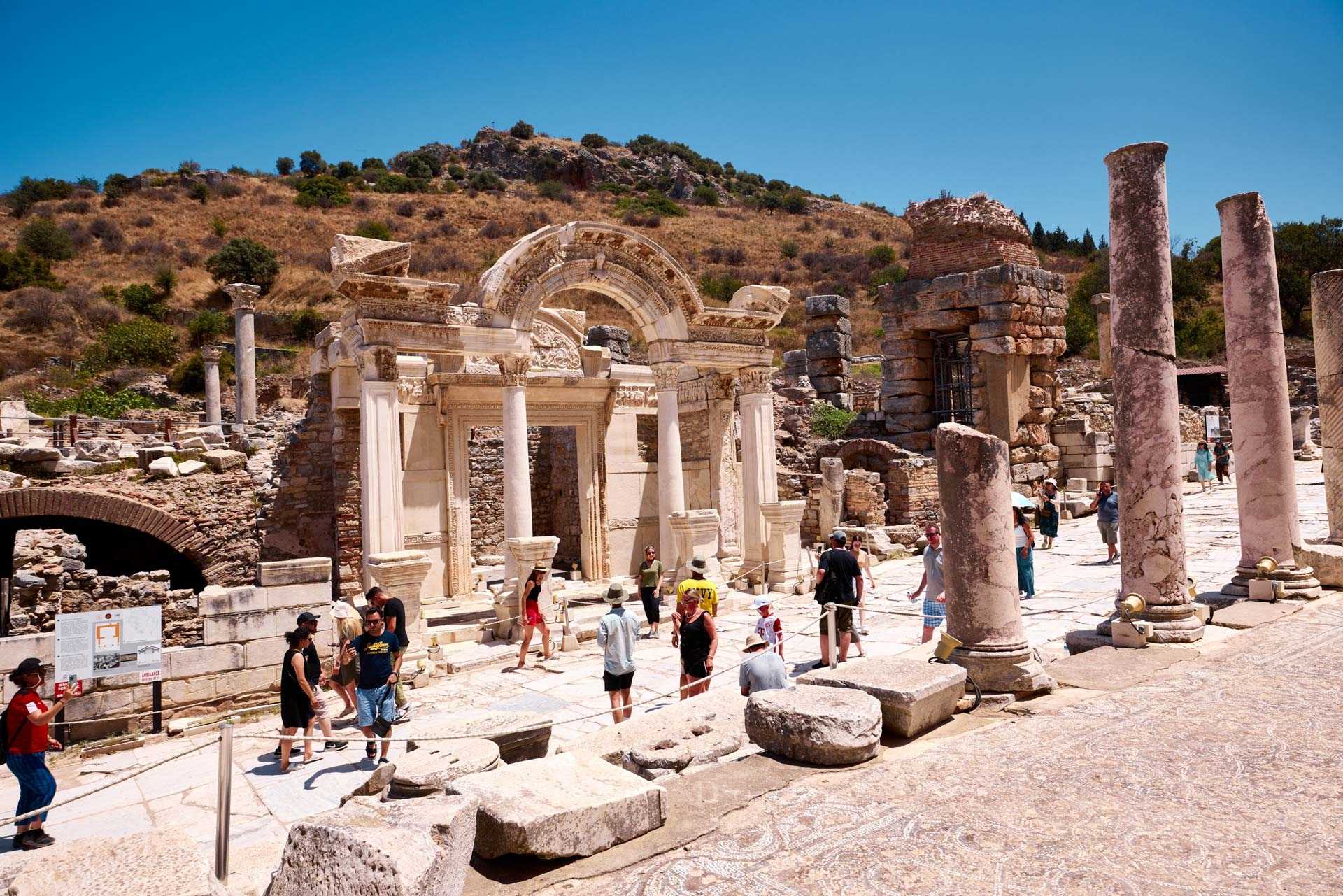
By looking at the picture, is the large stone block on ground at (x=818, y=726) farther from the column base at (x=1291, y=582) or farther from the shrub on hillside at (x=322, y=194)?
the shrub on hillside at (x=322, y=194)

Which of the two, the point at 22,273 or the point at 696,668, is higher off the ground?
the point at 22,273

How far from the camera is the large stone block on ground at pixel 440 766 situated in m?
5.04

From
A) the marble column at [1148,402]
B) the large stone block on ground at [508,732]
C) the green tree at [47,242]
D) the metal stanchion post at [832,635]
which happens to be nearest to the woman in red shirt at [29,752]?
the large stone block on ground at [508,732]

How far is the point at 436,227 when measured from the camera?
180 feet

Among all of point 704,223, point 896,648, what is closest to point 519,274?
point 896,648

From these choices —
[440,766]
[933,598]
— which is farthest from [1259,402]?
[440,766]

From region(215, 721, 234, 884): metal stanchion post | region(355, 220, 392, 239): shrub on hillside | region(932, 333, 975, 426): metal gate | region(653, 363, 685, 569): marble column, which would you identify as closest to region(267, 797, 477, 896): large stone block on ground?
region(215, 721, 234, 884): metal stanchion post

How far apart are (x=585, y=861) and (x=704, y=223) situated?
63836 millimetres

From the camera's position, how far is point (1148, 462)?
817 centimetres

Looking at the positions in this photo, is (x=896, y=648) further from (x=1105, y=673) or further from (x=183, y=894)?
(x=183, y=894)

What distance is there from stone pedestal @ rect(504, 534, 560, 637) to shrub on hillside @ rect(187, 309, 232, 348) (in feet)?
107

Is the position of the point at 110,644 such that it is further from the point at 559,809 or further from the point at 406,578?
the point at 559,809

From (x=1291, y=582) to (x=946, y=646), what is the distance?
5.18 m

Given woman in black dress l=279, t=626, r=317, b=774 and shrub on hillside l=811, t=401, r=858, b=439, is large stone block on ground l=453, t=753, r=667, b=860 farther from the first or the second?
shrub on hillside l=811, t=401, r=858, b=439
